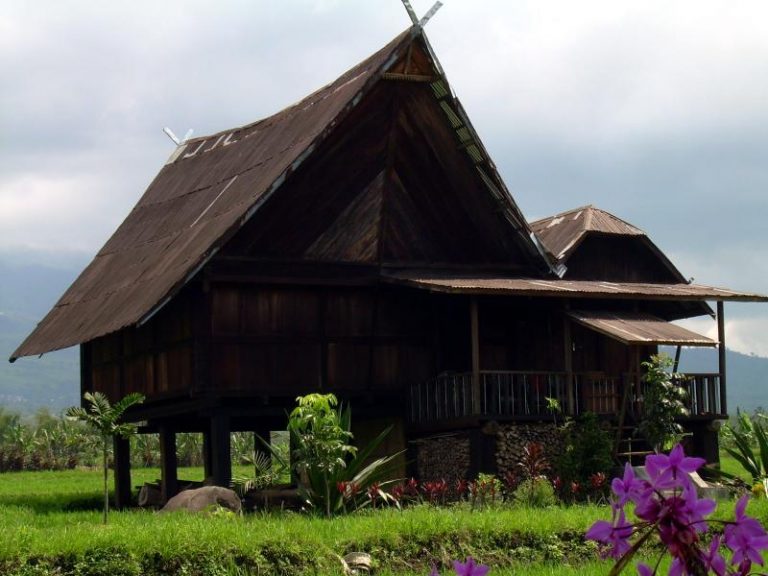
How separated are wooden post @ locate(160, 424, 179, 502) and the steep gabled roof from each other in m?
2.40

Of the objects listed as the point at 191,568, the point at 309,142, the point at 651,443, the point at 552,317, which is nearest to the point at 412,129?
the point at 309,142

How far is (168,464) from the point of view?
78.2 ft

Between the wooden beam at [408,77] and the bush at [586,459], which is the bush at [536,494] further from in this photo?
the wooden beam at [408,77]

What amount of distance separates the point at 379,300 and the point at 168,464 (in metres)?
4.92

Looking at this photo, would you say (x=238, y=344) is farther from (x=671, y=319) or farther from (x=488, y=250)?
(x=671, y=319)

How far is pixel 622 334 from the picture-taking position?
2002 centimetres

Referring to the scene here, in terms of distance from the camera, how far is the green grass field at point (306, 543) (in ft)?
41.1

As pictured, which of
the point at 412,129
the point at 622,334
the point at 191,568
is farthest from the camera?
the point at 412,129

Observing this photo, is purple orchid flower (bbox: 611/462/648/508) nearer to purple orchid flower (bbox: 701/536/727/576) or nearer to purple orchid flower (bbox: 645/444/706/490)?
purple orchid flower (bbox: 645/444/706/490)

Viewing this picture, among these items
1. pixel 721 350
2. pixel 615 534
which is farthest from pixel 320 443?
pixel 615 534

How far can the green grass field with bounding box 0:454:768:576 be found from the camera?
1252 cm

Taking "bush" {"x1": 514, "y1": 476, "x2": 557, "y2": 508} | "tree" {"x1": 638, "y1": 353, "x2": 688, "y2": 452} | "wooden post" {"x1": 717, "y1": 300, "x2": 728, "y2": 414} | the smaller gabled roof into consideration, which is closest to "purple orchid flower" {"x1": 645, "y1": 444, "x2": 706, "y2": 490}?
"bush" {"x1": 514, "y1": 476, "x2": 557, "y2": 508}

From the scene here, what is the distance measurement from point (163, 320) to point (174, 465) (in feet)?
10.3

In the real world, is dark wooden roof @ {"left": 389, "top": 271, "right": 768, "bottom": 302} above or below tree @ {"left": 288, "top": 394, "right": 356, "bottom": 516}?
above
